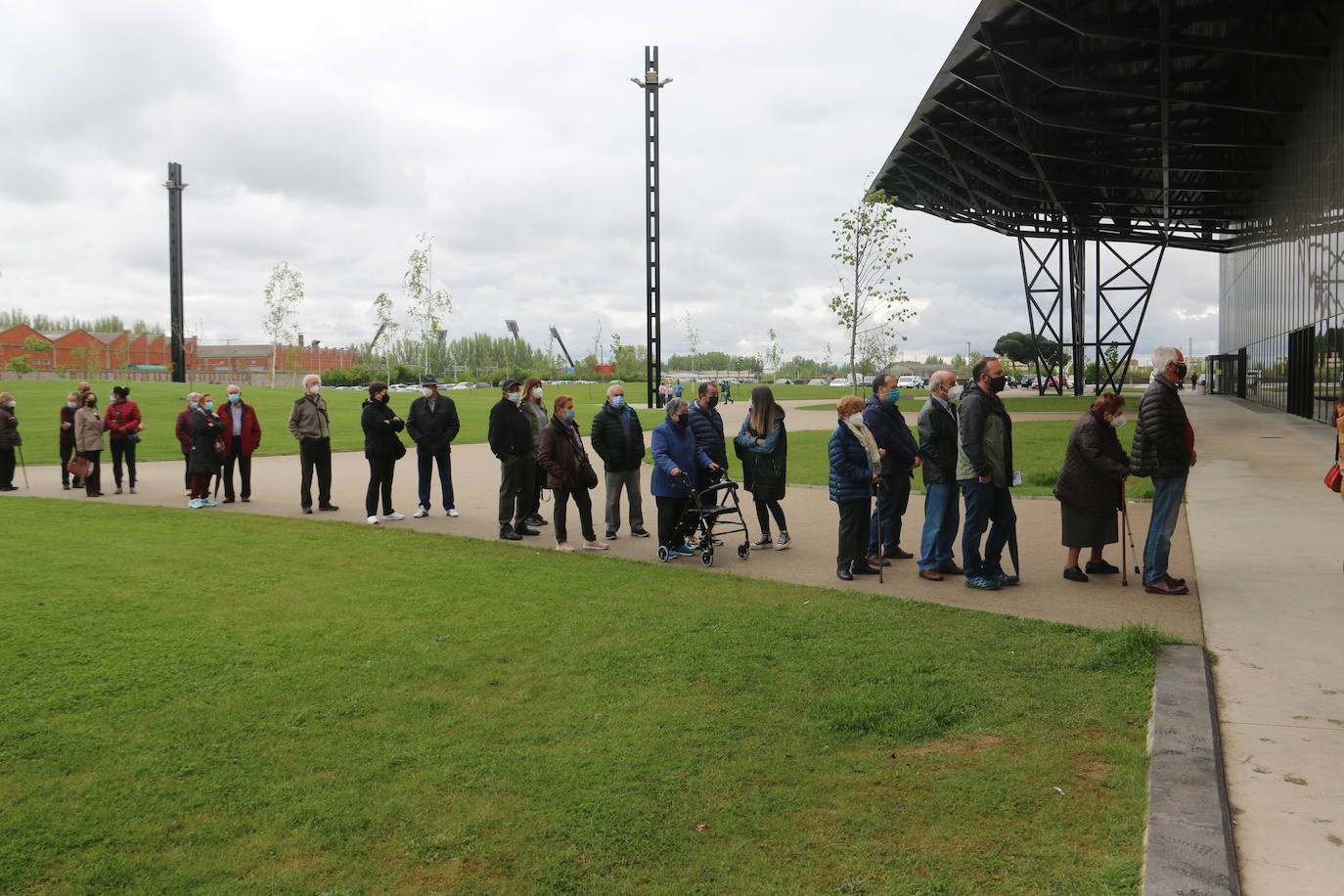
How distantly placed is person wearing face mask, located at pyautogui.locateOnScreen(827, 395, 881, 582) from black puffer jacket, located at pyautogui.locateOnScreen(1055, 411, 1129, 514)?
1.61 metres

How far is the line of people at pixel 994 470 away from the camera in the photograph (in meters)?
7.86

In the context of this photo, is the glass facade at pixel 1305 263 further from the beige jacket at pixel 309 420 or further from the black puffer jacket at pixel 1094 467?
the beige jacket at pixel 309 420

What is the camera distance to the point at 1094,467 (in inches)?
322

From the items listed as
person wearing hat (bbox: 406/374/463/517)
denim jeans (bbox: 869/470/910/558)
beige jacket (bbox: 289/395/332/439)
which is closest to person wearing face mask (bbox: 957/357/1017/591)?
denim jeans (bbox: 869/470/910/558)

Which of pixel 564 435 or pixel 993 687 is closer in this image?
pixel 993 687

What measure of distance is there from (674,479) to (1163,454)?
170 inches

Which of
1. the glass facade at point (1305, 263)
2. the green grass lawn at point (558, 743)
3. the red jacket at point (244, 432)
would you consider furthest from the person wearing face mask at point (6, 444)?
the glass facade at point (1305, 263)

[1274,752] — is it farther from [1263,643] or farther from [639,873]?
[639,873]

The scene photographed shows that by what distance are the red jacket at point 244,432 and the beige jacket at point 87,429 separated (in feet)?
8.96

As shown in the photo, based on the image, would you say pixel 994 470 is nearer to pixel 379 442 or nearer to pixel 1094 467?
pixel 1094 467

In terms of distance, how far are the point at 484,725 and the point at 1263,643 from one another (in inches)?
196

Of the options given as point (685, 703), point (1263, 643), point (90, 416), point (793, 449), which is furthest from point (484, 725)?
point (793, 449)

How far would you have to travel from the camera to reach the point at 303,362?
428 feet

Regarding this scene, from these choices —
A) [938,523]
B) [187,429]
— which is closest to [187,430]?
[187,429]
